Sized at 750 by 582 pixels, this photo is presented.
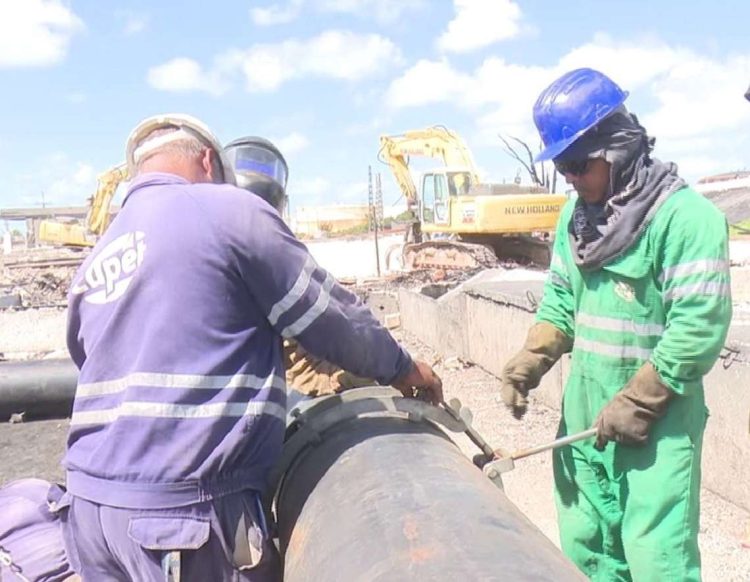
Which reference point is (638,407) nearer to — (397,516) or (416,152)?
(397,516)

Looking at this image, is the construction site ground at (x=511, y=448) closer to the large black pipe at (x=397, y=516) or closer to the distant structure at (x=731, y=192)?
the large black pipe at (x=397, y=516)

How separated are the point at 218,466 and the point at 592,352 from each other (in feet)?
4.94

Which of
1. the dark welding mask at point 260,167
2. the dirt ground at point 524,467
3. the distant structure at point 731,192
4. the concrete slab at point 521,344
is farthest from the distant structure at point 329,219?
the dark welding mask at point 260,167

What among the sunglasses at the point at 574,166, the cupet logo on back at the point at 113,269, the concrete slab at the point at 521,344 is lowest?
the concrete slab at the point at 521,344

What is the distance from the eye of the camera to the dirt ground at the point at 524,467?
4.57m

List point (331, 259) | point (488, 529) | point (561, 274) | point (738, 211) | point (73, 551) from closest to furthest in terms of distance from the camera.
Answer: point (488, 529), point (73, 551), point (561, 274), point (738, 211), point (331, 259)

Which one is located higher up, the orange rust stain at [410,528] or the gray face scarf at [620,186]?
the gray face scarf at [620,186]

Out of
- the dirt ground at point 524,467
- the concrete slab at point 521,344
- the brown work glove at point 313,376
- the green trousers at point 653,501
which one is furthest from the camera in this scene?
the concrete slab at point 521,344

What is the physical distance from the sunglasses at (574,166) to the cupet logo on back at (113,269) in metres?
1.53

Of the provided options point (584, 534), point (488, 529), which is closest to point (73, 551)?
point (488, 529)

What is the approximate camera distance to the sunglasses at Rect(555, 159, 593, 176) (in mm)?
3004

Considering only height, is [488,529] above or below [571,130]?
below

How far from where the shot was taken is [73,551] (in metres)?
2.33

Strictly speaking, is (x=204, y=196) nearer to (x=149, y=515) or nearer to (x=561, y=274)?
(x=149, y=515)
